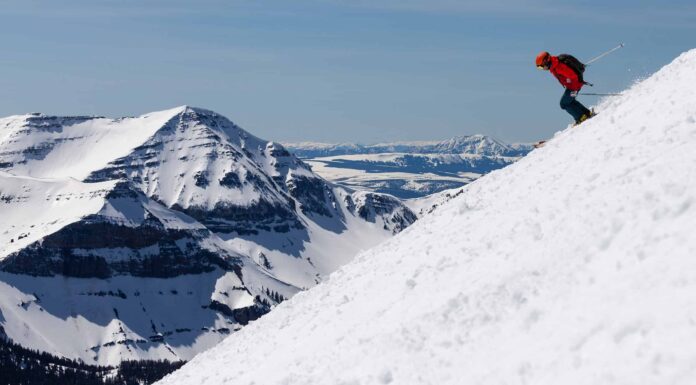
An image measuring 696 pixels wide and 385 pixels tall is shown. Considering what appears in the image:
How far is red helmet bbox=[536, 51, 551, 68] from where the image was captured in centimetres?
3397

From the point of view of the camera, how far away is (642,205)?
59.4ft

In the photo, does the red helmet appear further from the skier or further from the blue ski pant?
the blue ski pant

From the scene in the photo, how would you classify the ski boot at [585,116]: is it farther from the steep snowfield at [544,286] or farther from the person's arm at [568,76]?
the steep snowfield at [544,286]

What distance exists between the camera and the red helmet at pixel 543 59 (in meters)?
34.0

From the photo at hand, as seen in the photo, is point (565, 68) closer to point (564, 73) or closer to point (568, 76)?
point (564, 73)

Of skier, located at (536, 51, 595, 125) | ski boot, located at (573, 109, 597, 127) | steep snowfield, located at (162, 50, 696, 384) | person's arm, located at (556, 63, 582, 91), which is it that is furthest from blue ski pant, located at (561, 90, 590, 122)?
steep snowfield, located at (162, 50, 696, 384)

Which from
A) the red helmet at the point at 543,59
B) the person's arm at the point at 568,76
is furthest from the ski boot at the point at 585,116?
the red helmet at the point at 543,59

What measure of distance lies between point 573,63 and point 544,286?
18827 mm

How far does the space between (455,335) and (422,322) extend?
198 cm

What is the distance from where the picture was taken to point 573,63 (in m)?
34.2

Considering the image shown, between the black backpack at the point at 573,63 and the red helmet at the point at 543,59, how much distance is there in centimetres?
59

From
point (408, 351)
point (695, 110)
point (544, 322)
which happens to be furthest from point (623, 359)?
point (695, 110)

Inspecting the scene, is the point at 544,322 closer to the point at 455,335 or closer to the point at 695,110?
the point at 455,335

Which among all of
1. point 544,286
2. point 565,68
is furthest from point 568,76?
point 544,286
